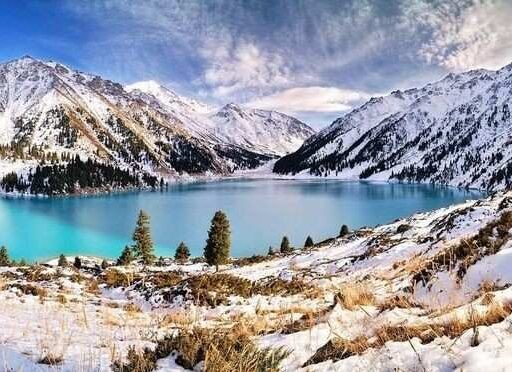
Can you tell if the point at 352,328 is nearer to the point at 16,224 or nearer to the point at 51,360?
the point at 51,360

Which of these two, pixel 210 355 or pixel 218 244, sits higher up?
pixel 210 355

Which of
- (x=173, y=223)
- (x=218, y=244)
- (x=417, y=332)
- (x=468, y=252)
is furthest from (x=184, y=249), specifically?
(x=417, y=332)

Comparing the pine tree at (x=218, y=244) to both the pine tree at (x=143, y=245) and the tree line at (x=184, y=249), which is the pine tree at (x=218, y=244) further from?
the pine tree at (x=143, y=245)

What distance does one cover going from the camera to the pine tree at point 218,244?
51.3m

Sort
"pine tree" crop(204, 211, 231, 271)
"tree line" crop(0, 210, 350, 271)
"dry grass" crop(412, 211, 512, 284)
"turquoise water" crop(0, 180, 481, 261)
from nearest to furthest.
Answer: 1. "dry grass" crop(412, 211, 512, 284)
2. "pine tree" crop(204, 211, 231, 271)
3. "tree line" crop(0, 210, 350, 271)
4. "turquoise water" crop(0, 180, 481, 261)

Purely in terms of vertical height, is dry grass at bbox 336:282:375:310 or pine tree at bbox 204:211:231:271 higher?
dry grass at bbox 336:282:375:310

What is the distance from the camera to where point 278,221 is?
11488 centimetres

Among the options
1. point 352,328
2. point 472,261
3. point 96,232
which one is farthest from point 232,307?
point 96,232

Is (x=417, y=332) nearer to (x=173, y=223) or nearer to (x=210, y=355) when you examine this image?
(x=210, y=355)

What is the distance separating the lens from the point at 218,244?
5150 centimetres

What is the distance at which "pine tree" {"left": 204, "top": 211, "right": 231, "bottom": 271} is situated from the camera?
51344 mm

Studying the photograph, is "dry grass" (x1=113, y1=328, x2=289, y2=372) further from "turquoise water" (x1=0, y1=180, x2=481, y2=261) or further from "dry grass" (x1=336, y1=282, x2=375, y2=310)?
"turquoise water" (x1=0, y1=180, x2=481, y2=261)

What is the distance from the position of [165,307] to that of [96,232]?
93.1 metres

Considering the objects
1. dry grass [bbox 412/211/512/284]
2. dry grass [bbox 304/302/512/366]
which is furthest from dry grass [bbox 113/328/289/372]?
dry grass [bbox 412/211/512/284]
